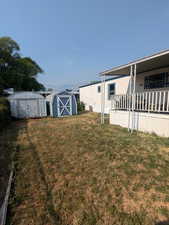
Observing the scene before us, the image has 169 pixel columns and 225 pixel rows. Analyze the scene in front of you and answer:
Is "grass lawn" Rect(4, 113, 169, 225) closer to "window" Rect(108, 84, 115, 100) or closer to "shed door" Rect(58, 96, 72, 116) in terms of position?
"window" Rect(108, 84, 115, 100)

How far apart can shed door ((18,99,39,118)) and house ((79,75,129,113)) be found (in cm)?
604

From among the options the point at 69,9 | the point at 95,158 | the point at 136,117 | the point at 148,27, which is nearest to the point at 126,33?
the point at 148,27

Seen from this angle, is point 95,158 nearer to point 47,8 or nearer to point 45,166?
point 45,166

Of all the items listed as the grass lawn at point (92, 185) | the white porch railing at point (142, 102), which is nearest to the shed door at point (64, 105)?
the white porch railing at point (142, 102)

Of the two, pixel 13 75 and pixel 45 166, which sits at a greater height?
pixel 13 75

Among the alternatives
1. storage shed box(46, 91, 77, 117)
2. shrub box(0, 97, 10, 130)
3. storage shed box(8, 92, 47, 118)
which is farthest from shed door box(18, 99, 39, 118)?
shrub box(0, 97, 10, 130)

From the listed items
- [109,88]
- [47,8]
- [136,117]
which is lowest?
[136,117]

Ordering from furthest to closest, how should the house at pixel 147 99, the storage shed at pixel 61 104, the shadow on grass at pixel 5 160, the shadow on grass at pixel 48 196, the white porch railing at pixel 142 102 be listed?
the storage shed at pixel 61 104
the white porch railing at pixel 142 102
the house at pixel 147 99
the shadow on grass at pixel 5 160
the shadow on grass at pixel 48 196

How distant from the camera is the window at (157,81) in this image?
21.4ft

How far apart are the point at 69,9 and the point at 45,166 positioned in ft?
38.9

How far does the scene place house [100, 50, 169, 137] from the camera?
4633 millimetres

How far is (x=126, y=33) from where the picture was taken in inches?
501

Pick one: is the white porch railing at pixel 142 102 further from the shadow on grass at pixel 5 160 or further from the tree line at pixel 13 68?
the tree line at pixel 13 68

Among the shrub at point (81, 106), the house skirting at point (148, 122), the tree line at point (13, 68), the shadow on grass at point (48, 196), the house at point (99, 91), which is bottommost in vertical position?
the shadow on grass at point (48, 196)
